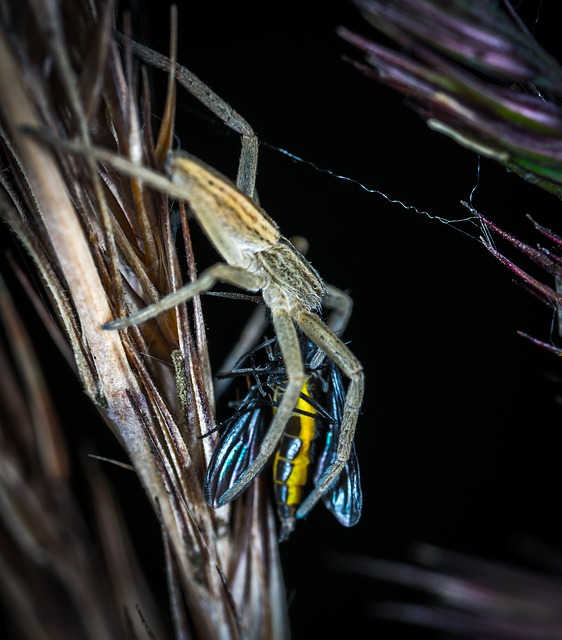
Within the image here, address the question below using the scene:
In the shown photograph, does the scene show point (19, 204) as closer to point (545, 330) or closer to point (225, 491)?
point (225, 491)

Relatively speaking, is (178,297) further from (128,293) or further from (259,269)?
(259,269)

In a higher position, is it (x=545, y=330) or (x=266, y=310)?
(x=266, y=310)

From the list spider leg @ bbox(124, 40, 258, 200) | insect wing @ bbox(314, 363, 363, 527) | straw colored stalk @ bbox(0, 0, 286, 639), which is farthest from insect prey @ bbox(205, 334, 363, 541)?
spider leg @ bbox(124, 40, 258, 200)

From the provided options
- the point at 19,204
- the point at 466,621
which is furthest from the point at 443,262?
the point at 466,621

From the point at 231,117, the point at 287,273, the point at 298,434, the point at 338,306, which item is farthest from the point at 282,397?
the point at 231,117

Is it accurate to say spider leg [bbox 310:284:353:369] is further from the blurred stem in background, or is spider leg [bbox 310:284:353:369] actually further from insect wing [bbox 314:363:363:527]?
the blurred stem in background

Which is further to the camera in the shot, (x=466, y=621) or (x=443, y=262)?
(x=443, y=262)
